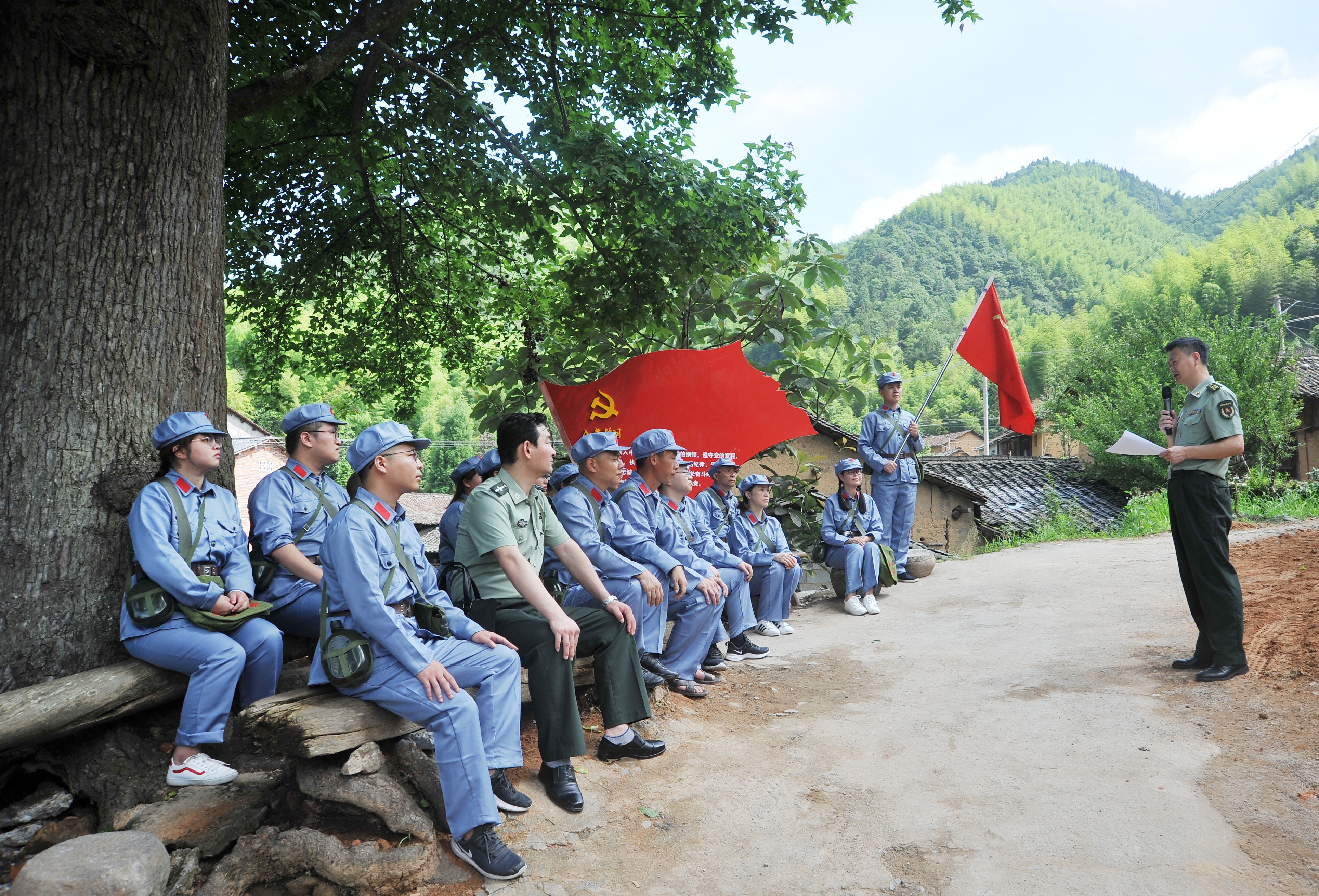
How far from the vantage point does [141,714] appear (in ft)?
12.1

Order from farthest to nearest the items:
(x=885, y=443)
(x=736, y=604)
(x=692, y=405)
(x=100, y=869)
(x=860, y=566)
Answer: (x=885, y=443), (x=860, y=566), (x=692, y=405), (x=736, y=604), (x=100, y=869)

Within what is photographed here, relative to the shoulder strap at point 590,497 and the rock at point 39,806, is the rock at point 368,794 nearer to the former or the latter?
the rock at point 39,806

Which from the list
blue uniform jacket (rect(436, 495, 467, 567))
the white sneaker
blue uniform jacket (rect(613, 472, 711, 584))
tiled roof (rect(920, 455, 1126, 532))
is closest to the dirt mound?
blue uniform jacket (rect(613, 472, 711, 584))

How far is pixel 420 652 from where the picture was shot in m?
3.15

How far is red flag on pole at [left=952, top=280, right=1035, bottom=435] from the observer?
29.1 feet

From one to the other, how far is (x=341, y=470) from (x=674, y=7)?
37.5 m

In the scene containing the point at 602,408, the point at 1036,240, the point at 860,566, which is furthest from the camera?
the point at 1036,240

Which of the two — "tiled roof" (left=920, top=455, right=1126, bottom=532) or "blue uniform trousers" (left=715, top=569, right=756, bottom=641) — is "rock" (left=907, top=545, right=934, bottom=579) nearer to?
"blue uniform trousers" (left=715, top=569, right=756, bottom=641)

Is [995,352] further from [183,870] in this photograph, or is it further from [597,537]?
[183,870]

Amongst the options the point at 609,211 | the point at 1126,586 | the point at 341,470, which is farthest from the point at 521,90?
the point at 341,470

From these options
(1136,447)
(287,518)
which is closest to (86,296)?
(287,518)

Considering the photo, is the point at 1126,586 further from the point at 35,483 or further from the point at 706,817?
the point at 35,483

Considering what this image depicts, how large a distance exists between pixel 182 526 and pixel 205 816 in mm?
1242

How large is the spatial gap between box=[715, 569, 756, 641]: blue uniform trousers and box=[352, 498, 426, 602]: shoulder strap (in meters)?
3.04
